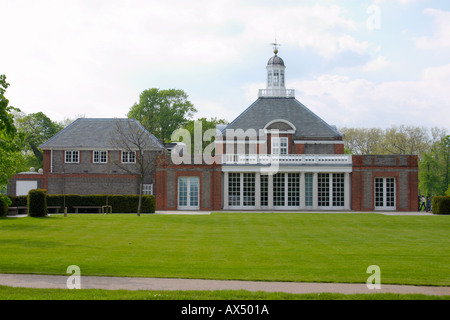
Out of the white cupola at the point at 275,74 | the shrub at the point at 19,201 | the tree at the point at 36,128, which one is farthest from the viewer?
the tree at the point at 36,128

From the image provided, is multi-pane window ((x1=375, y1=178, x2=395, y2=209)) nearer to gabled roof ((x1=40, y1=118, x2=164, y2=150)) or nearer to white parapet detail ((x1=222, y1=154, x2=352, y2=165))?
white parapet detail ((x1=222, y1=154, x2=352, y2=165))

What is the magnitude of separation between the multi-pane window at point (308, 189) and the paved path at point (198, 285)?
1237 inches

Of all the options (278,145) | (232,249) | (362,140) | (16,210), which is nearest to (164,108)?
(362,140)

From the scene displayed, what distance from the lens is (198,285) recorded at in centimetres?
1150

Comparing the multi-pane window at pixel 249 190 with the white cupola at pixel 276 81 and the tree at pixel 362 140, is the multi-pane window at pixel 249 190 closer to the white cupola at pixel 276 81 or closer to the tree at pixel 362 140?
the white cupola at pixel 276 81

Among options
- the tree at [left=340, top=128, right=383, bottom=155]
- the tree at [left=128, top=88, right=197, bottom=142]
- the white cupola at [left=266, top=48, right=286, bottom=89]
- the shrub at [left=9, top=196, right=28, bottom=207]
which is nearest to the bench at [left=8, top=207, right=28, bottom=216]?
the shrub at [left=9, top=196, right=28, bottom=207]

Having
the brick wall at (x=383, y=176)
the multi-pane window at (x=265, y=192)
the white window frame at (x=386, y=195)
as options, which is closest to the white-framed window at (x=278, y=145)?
the multi-pane window at (x=265, y=192)

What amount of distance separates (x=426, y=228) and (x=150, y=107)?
6383cm

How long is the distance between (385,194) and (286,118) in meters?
11.7

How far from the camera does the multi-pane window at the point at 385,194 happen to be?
42625 mm

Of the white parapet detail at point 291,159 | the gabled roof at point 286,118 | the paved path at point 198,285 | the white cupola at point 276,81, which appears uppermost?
the white cupola at point 276,81

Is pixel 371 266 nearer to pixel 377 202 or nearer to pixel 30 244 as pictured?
pixel 30 244

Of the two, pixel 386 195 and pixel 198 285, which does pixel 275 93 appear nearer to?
pixel 386 195
